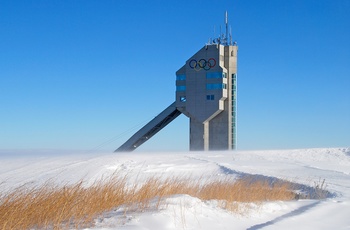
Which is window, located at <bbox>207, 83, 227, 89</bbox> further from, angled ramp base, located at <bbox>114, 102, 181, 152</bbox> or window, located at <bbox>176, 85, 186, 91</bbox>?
angled ramp base, located at <bbox>114, 102, 181, 152</bbox>

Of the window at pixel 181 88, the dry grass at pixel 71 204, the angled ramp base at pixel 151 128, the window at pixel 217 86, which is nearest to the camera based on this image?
the dry grass at pixel 71 204

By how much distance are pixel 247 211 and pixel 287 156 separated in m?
27.8

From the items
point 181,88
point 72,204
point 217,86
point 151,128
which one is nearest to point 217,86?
point 217,86

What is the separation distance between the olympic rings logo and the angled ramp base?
4211mm

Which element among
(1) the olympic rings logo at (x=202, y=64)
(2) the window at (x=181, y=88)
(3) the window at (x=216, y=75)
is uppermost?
(1) the olympic rings logo at (x=202, y=64)

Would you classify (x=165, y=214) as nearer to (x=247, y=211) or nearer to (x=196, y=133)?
(x=247, y=211)

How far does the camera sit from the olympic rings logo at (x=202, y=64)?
49531 mm

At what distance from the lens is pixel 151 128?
50844 mm

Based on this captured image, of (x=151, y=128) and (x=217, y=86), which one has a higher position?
(x=217, y=86)

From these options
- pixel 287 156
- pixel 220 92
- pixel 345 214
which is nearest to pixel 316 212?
pixel 345 214

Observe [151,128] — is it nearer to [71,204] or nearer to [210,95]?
[210,95]

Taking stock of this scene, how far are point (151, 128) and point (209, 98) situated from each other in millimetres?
6448

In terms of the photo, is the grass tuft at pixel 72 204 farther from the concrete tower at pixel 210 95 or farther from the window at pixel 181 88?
the window at pixel 181 88

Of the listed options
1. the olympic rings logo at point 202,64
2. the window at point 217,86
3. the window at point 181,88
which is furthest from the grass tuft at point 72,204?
the window at point 181,88
